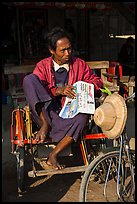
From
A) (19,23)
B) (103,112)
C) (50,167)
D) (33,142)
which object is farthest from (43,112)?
(19,23)

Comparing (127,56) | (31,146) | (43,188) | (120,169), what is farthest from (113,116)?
(127,56)

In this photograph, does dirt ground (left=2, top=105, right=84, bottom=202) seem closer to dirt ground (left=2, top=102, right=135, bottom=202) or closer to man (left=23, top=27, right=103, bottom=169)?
dirt ground (left=2, top=102, right=135, bottom=202)

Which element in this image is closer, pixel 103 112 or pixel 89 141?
pixel 103 112

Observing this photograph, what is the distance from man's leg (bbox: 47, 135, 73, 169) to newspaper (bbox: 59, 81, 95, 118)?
0.79 ft

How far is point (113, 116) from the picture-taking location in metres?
2.43

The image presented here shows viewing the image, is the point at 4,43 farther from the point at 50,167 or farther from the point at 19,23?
the point at 50,167

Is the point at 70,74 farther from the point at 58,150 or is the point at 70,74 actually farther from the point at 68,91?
the point at 58,150

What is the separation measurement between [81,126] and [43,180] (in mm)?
991

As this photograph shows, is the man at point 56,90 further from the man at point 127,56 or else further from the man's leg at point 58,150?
the man at point 127,56

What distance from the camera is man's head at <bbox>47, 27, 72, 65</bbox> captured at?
123 inches

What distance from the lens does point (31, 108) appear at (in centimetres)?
296

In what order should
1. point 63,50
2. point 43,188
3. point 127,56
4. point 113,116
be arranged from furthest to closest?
1. point 127,56
2. point 43,188
3. point 63,50
4. point 113,116

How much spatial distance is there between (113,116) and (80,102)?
1.89 feet

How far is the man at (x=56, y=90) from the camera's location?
9.57 ft
